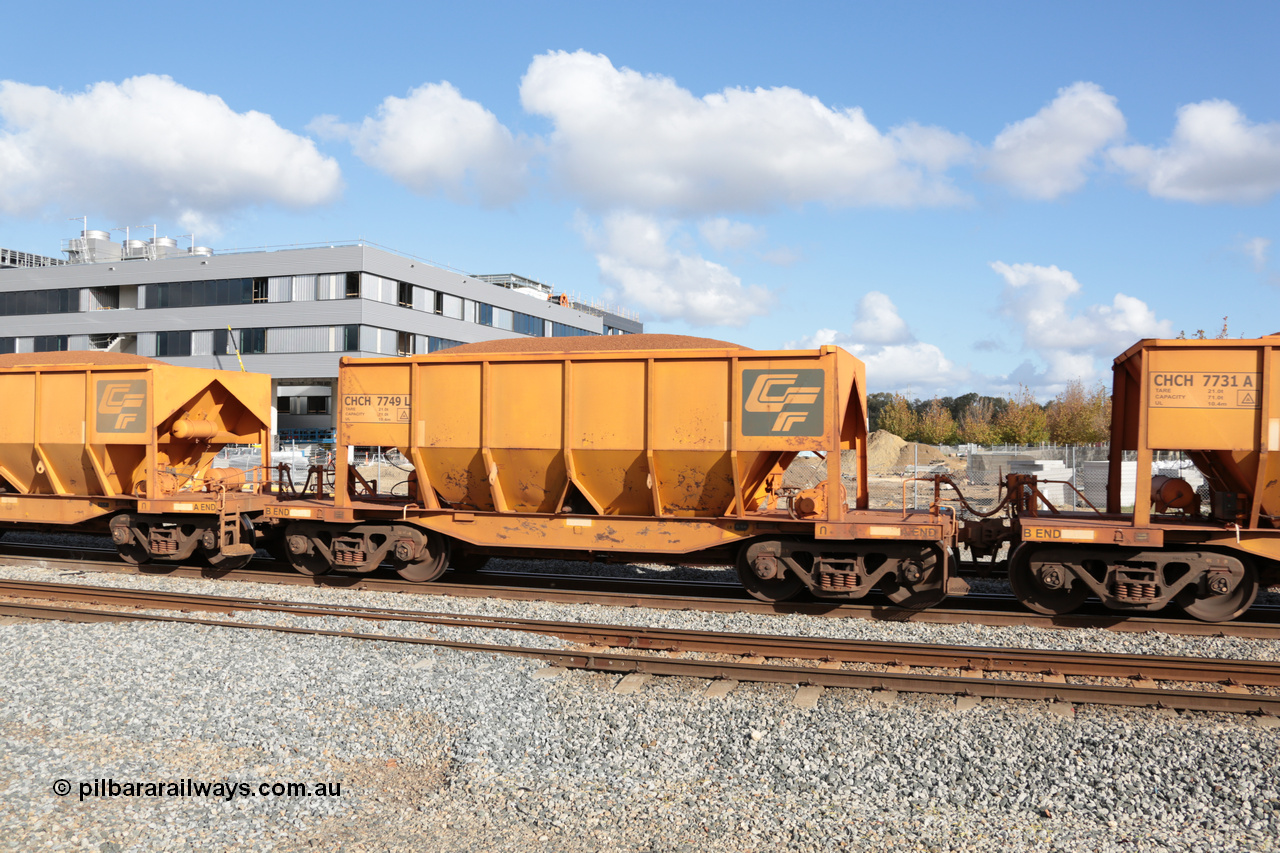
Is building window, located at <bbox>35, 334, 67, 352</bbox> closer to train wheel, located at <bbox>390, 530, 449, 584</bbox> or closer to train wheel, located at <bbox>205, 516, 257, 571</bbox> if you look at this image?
train wheel, located at <bbox>205, 516, 257, 571</bbox>

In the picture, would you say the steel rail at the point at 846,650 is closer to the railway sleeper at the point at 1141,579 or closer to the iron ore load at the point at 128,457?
the railway sleeper at the point at 1141,579

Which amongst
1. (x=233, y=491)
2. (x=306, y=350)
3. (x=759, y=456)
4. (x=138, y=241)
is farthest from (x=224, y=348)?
(x=759, y=456)

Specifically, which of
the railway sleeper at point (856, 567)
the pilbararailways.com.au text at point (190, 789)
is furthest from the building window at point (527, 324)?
the pilbararailways.com.au text at point (190, 789)

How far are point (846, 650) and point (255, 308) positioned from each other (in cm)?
4766

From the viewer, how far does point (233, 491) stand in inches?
558

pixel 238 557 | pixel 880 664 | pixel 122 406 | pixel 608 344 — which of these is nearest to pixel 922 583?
pixel 880 664

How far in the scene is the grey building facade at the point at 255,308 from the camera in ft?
154

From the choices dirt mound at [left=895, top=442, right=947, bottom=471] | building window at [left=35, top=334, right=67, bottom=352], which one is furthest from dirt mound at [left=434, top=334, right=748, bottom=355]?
building window at [left=35, top=334, right=67, bottom=352]

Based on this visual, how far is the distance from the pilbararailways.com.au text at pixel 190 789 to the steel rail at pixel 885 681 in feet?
9.62

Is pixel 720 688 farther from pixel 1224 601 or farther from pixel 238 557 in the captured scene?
pixel 238 557

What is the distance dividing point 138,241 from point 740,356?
184 ft

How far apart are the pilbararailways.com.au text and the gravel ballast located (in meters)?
0.08

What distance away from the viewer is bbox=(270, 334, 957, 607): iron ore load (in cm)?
1020

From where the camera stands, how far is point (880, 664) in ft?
26.9
